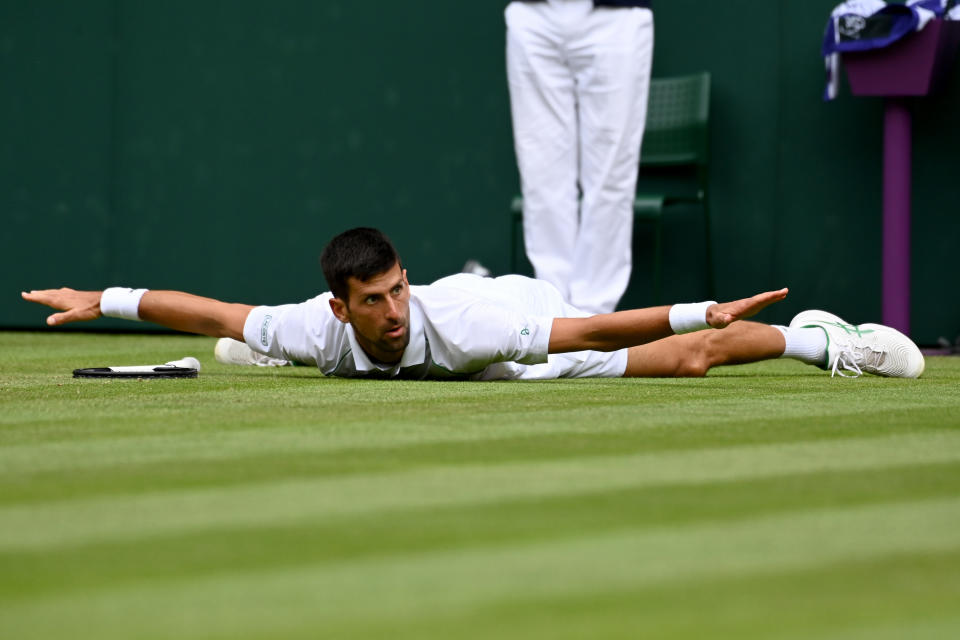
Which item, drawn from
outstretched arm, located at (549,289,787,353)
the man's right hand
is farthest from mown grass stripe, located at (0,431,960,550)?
the man's right hand

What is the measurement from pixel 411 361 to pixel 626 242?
111 inches

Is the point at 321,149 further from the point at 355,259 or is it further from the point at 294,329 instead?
the point at 355,259

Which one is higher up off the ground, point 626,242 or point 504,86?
point 504,86

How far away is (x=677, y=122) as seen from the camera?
859 cm

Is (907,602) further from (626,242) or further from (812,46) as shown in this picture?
(812,46)

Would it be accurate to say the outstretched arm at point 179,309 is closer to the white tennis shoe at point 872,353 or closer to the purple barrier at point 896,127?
the white tennis shoe at point 872,353

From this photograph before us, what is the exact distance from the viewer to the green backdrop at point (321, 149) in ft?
28.5

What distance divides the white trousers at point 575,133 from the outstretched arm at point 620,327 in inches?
111

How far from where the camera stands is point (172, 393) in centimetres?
445

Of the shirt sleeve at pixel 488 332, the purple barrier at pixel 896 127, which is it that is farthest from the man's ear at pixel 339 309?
the purple barrier at pixel 896 127

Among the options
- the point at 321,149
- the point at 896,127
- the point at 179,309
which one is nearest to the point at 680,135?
the point at 896,127

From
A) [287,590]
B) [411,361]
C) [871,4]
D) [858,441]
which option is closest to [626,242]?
[871,4]

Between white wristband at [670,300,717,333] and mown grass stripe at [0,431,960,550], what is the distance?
1.12 meters

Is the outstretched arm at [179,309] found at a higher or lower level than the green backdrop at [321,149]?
lower
